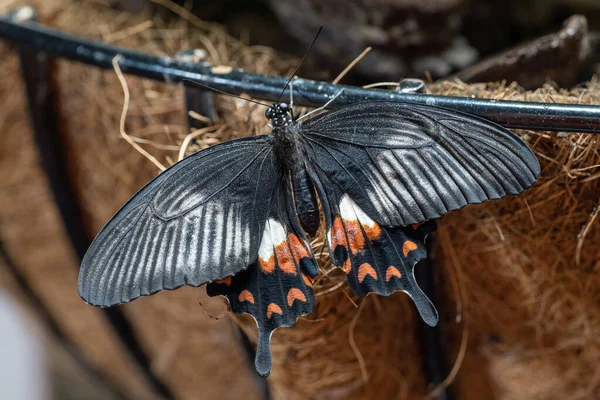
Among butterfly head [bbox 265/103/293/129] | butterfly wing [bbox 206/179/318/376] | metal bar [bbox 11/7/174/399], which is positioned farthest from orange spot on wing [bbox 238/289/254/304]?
metal bar [bbox 11/7/174/399]

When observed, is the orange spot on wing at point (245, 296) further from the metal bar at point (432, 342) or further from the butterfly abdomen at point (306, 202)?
the metal bar at point (432, 342)

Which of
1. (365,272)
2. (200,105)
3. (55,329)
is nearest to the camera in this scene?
(365,272)

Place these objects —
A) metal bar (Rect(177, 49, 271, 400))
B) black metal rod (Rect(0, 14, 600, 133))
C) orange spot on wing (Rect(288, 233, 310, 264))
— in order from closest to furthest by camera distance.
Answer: black metal rod (Rect(0, 14, 600, 133)) → orange spot on wing (Rect(288, 233, 310, 264)) → metal bar (Rect(177, 49, 271, 400))

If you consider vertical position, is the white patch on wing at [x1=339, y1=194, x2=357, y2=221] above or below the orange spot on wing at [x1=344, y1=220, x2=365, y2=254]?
above

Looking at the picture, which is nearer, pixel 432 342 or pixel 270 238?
pixel 270 238

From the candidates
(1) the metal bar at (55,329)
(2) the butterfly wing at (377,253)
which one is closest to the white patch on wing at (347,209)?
(2) the butterfly wing at (377,253)

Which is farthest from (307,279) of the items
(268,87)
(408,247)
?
(268,87)

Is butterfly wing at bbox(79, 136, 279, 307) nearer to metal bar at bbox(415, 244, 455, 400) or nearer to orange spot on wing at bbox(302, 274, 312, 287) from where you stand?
orange spot on wing at bbox(302, 274, 312, 287)

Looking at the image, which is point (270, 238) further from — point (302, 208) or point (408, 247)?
point (408, 247)
